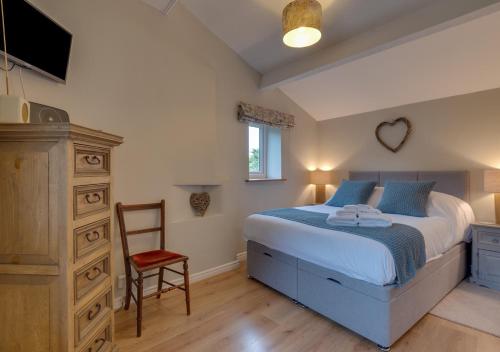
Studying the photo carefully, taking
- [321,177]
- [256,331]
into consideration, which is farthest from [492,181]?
[256,331]

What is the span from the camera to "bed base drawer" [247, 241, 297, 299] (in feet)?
7.35

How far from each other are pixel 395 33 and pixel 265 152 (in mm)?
2117

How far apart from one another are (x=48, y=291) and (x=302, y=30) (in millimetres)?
2207

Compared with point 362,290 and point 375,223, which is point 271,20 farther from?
point 362,290

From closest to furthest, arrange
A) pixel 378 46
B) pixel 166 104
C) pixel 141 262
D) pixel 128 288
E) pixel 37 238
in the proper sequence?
pixel 37 238 → pixel 141 262 → pixel 128 288 → pixel 378 46 → pixel 166 104

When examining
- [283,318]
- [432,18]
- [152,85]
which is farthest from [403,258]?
[152,85]

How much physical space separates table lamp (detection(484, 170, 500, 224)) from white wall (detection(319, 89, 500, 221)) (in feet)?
0.49

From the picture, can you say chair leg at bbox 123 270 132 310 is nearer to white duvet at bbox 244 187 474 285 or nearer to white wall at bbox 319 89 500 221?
white duvet at bbox 244 187 474 285

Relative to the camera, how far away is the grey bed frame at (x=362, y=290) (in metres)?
1.63

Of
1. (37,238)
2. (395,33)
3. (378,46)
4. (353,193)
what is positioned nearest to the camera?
(37,238)

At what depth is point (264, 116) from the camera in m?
3.41

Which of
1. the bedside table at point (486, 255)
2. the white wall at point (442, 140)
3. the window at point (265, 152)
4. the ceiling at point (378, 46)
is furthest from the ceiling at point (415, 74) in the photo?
the bedside table at point (486, 255)

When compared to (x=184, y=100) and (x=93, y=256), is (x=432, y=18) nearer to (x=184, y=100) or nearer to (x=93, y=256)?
(x=184, y=100)

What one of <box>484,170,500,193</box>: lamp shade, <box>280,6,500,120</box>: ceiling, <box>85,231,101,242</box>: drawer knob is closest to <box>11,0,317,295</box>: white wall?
<box>85,231,101,242</box>: drawer knob
